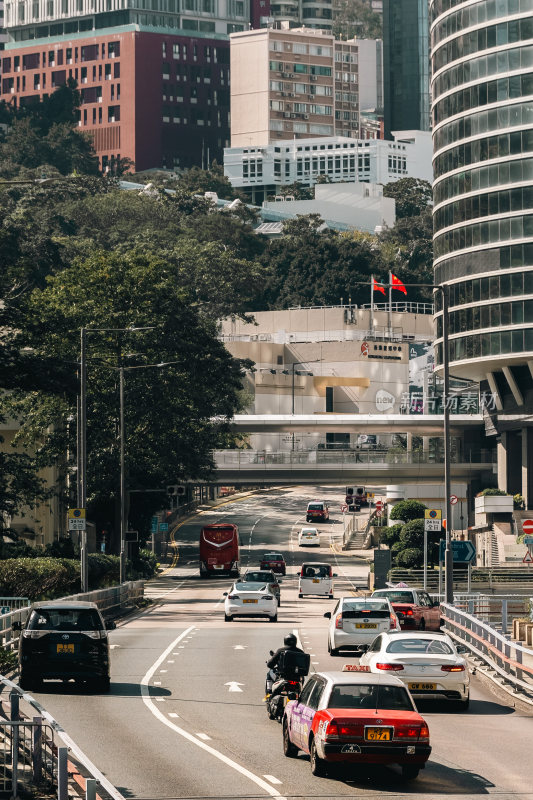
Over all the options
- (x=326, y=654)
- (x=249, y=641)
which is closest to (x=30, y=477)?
(x=249, y=641)

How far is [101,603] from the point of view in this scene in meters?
54.2

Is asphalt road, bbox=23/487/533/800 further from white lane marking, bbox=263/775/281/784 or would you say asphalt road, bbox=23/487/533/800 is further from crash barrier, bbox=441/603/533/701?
crash barrier, bbox=441/603/533/701

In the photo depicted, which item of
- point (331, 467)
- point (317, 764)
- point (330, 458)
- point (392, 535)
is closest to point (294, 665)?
point (317, 764)

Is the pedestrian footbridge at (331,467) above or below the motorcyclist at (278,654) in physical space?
above

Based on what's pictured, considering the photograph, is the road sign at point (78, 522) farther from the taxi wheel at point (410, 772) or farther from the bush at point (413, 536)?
the bush at point (413, 536)

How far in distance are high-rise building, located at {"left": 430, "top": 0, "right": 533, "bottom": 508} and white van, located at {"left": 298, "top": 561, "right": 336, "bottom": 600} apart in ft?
140

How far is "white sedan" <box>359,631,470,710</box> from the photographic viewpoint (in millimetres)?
28297

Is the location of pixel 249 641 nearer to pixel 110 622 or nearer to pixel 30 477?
pixel 110 622

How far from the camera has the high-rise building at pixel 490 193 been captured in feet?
368

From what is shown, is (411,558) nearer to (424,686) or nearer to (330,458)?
A: (330,458)

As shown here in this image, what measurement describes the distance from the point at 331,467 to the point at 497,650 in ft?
287

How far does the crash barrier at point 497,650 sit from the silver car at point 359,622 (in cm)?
194

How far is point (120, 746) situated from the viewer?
23.2m

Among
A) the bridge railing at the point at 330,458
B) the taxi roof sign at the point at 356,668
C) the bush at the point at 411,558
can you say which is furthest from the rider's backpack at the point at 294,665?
the bridge railing at the point at 330,458
